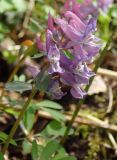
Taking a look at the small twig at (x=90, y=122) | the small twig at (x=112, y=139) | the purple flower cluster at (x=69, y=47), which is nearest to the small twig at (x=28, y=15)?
the small twig at (x=90, y=122)

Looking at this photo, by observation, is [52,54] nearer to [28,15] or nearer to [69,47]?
[69,47]

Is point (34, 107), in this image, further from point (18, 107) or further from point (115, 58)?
point (115, 58)

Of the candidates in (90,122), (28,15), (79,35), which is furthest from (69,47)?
(28,15)

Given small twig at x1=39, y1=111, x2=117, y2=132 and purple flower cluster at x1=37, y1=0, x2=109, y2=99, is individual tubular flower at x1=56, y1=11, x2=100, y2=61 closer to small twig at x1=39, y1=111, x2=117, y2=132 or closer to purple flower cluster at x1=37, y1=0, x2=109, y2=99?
purple flower cluster at x1=37, y1=0, x2=109, y2=99

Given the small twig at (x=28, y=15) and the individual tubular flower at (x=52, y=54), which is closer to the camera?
the individual tubular flower at (x=52, y=54)

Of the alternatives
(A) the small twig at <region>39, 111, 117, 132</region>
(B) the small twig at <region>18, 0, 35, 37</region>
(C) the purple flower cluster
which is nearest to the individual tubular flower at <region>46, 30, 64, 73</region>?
(C) the purple flower cluster

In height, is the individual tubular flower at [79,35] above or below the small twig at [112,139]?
above

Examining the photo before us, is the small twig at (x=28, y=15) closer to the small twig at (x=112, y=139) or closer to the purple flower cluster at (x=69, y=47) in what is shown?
the small twig at (x=112, y=139)

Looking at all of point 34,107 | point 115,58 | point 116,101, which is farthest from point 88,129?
point 115,58
